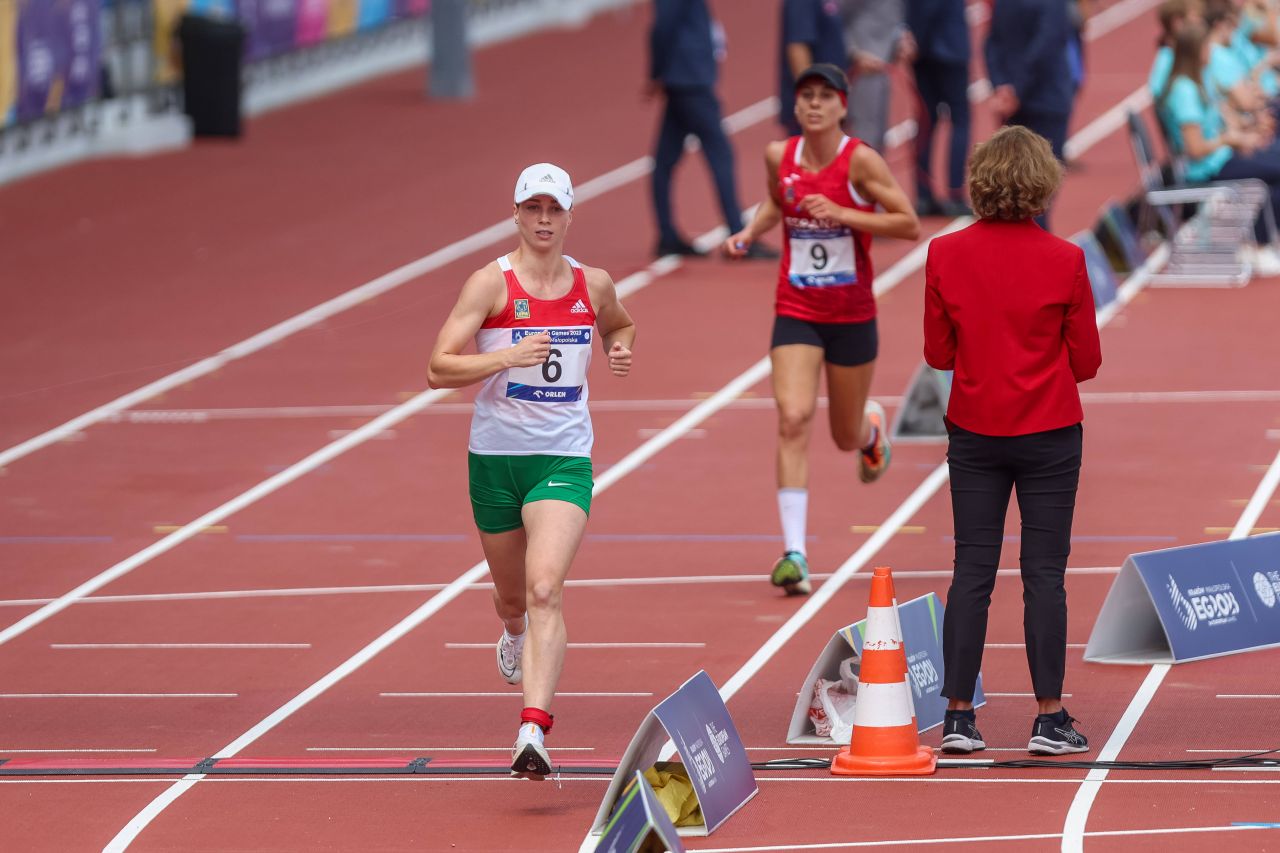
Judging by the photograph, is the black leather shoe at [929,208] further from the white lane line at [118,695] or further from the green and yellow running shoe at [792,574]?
the white lane line at [118,695]

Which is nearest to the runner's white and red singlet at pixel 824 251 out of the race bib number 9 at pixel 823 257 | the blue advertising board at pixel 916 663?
the race bib number 9 at pixel 823 257

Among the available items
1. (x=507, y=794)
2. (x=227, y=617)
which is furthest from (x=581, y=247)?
(x=507, y=794)

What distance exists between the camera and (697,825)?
7.34 m

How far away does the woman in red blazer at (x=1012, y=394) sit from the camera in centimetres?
785

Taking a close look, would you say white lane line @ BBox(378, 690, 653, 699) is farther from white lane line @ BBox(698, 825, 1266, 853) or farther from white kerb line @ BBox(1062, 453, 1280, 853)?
white lane line @ BBox(698, 825, 1266, 853)

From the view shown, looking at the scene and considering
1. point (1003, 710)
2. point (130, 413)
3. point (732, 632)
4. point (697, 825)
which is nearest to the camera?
point (697, 825)

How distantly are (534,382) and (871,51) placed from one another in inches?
480

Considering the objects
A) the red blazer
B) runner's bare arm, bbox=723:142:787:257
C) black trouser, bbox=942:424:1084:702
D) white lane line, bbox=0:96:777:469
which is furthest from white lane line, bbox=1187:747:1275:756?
white lane line, bbox=0:96:777:469

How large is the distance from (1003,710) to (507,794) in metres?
1.97

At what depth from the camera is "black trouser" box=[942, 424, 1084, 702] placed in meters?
7.98

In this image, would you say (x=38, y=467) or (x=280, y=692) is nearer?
(x=280, y=692)

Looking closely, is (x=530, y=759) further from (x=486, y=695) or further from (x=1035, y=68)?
(x=1035, y=68)

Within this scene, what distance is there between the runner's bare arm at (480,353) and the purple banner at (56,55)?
15562mm

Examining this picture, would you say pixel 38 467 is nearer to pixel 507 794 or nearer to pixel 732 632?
pixel 732 632
